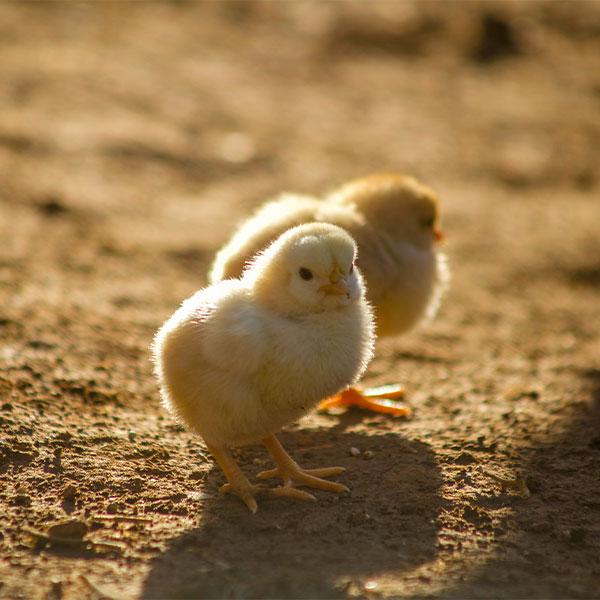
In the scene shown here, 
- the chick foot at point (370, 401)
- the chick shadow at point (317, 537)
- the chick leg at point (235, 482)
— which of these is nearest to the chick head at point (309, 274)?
the chick leg at point (235, 482)

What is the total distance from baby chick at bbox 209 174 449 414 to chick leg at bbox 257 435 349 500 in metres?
0.87

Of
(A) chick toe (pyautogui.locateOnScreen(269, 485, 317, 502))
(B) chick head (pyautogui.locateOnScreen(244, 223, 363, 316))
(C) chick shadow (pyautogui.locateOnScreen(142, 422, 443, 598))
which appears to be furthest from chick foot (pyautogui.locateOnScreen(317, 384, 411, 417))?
(B) chick head (pyautogui.locateOnScreen(244, 223, 363, 316))

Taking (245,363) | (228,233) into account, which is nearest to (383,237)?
(245,363)

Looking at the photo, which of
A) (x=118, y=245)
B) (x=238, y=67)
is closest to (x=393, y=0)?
(x=238, y=67)

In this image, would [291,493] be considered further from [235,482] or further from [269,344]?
[269,344]

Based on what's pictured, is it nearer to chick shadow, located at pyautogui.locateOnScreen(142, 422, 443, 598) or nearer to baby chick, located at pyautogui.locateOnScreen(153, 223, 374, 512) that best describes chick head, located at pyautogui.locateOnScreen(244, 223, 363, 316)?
baby chick, located at pyautogui.locateOnScreen(153, 223, 374, 512)

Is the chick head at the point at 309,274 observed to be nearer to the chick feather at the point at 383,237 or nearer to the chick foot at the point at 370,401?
the chick feather at the point at 383,237

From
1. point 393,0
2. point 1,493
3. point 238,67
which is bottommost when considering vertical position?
point 1,493

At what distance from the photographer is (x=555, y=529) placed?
3.75m

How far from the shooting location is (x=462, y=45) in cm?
1141

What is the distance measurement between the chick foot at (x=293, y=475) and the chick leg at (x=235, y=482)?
0.12 metres

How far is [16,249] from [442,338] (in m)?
2.89

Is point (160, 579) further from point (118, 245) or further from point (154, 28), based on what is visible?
point (154, 28)

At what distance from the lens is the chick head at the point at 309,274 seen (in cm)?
383
